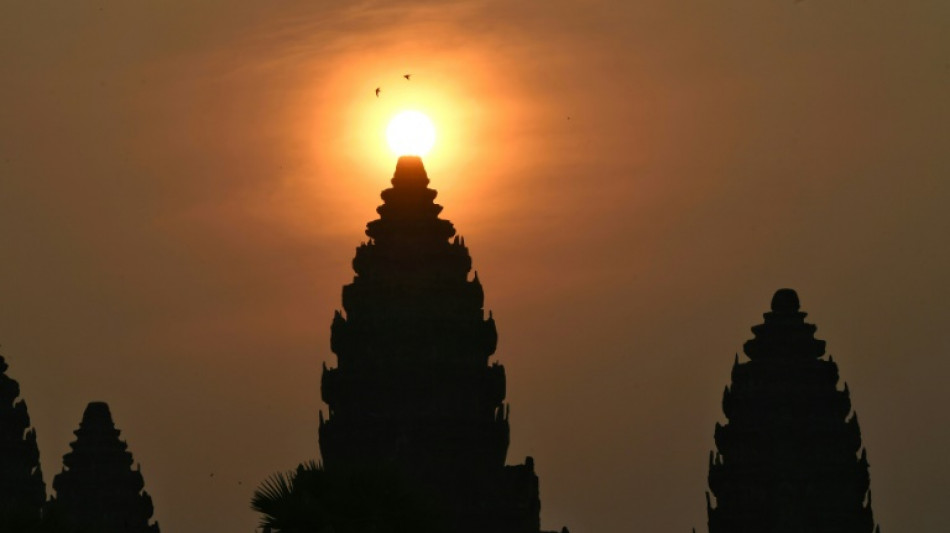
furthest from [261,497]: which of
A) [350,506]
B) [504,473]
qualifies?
[504,473]

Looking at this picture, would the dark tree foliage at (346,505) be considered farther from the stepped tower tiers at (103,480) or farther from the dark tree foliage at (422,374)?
the stepped tower tiers at (103,480)

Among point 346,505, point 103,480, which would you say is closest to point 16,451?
point 103,480

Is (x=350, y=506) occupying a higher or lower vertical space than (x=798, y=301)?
lower

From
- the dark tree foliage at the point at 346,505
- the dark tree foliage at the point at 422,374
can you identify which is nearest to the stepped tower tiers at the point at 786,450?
the dark tree foliage at the point at 422,374

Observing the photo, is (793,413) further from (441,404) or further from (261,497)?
(261,497)

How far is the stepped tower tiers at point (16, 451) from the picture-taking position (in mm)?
133250

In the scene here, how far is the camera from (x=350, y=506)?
71.3 metres

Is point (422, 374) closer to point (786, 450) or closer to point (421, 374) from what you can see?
point (421, 374)

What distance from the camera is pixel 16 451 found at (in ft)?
443

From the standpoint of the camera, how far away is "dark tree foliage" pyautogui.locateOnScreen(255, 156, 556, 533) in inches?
5335

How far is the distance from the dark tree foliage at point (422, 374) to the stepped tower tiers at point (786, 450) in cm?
1129

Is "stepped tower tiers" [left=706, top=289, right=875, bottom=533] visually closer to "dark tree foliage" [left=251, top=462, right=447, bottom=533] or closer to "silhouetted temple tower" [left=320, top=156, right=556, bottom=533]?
"silhouetted temple tower" [left=320, top=156, right=556, bottom=533]

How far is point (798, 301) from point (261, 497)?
71.0m

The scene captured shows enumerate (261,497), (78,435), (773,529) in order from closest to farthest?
1. (261,497)
2. (773,529)
3. (78,435)
